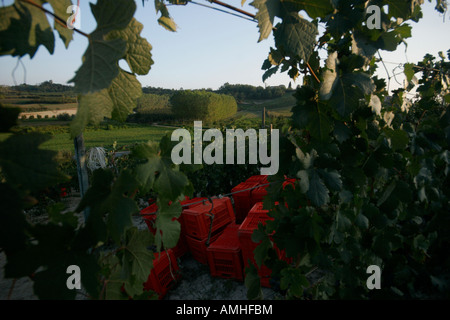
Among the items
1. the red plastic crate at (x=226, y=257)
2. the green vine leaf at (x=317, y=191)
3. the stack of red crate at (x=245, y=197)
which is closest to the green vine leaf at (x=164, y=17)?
the green vine leaf at (x=317, y=191)

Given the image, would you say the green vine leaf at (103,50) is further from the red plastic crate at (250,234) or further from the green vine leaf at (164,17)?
the red plastic crate at (250,234)

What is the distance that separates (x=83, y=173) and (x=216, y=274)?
8.67ft

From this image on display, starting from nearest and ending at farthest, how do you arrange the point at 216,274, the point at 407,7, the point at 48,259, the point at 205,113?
the point at 48,259 < the point at 407,7 < the point at 216,274 < the point at 205,113

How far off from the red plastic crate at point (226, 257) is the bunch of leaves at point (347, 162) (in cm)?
121

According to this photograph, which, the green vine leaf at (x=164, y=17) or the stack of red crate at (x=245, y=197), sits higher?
the green vine leaf at (x=164, y=17)

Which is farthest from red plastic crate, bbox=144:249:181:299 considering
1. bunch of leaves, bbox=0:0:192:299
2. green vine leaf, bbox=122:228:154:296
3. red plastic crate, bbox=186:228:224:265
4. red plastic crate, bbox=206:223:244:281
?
bunch of leaves, bbox=0:0:192:299

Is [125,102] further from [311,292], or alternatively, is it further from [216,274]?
[216,274]

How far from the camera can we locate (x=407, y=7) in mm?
1226

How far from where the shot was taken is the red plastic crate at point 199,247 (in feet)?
12.1

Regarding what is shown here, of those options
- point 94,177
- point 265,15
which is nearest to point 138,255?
point 94,177

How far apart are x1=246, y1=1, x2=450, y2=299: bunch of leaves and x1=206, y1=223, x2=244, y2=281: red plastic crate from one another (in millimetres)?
1209

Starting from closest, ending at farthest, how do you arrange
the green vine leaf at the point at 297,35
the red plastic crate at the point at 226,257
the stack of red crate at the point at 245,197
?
the green vine leaf at the point at 297,35
the red plastic crate at the point at 226,257
the stack of red crate at the point at 245,197
